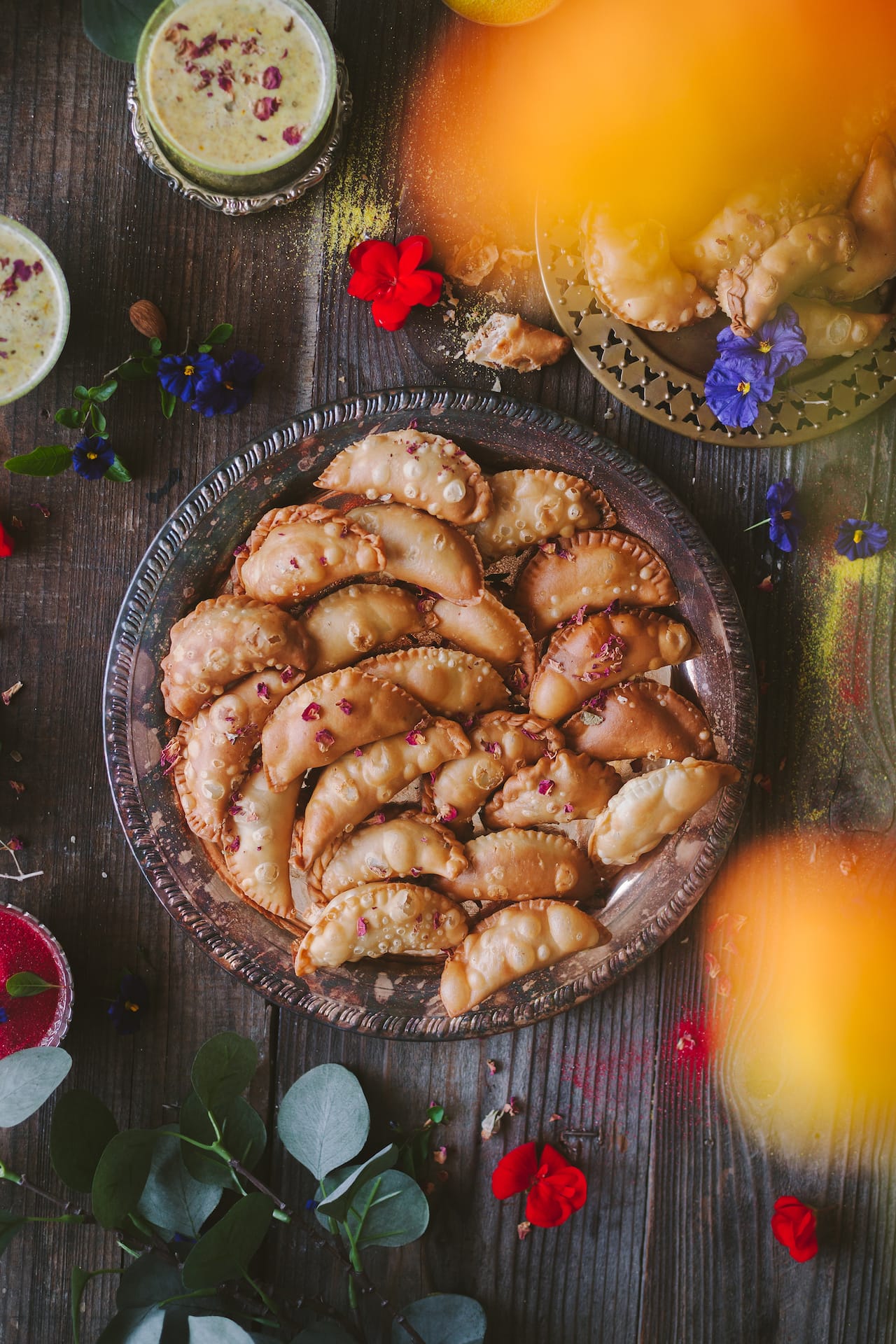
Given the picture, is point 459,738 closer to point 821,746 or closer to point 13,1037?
point 821,746

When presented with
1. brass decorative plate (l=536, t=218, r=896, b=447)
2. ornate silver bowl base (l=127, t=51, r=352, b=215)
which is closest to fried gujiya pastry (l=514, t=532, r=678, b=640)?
brass decorative plate (l=536, t=218, r=896, b=447)

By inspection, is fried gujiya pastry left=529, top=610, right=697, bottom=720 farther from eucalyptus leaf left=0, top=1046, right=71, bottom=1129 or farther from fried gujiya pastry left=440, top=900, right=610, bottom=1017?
eucalyptus leaf left=0, top=1046, right=71, bottom=1129

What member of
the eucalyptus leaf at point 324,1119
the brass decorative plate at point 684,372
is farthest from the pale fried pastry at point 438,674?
the eucalyptus leaf at point 324,1119

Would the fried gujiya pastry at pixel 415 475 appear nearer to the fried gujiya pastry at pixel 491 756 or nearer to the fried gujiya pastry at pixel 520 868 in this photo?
the fried gujiya pastry at pixel 491 756

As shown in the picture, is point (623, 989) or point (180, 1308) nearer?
point (180, 1308)

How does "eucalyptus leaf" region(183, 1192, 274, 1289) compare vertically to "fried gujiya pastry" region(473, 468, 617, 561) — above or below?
below

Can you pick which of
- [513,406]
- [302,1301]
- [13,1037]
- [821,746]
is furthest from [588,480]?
[302,1301]
